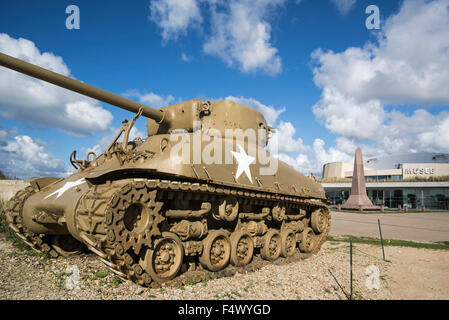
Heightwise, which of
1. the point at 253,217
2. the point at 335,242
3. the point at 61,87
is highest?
the point at 61,87

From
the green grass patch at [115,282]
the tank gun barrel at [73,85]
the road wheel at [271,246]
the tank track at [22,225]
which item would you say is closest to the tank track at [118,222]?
the green grass patch at [115,282]

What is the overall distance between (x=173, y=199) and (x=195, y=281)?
6.38 feet

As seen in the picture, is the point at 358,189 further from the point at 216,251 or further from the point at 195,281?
the point at 195,281

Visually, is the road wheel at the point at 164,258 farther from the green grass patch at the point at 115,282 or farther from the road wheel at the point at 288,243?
the road wheel at the point at 288,243

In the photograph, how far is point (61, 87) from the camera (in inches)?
283

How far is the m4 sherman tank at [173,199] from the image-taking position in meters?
6.14

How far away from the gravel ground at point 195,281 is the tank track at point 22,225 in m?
0.32

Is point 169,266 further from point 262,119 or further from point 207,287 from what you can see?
point 262,119

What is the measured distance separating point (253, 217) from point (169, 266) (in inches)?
127

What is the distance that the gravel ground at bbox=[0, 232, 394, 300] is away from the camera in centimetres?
633

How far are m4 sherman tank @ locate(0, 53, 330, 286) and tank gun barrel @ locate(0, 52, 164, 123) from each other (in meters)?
0.02

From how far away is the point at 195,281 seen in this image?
285 inches
